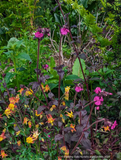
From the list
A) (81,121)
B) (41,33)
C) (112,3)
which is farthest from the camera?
(112,3)

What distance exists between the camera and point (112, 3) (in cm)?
143

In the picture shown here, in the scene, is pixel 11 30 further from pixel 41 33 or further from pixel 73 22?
pixel 41 33

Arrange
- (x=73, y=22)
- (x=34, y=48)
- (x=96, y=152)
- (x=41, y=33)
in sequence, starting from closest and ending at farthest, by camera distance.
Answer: (x=41, y=33) → (x=96, y=152) → (x=34, y=48) → (x=73, y=22)

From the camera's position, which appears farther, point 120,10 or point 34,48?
point 34,48

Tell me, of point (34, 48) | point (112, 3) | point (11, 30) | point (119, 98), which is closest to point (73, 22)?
point (11, 30)

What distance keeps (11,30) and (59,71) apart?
7.98 ft

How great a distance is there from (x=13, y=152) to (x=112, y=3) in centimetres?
157

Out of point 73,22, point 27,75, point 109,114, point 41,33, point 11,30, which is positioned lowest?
point 109,114

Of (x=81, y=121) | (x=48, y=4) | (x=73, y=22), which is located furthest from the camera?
(x=48, y=4)

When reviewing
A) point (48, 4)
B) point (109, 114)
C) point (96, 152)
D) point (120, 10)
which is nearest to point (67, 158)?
point (96, 152)

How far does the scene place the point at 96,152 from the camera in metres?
1.17

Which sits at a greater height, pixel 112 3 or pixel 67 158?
pixel 112 3

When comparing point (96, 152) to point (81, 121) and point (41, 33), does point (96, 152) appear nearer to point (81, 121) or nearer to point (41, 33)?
point (81, 121)

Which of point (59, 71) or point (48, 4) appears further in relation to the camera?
point (48, 4)
